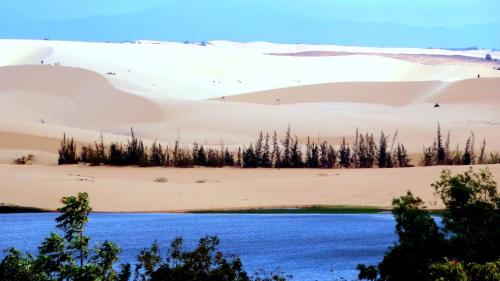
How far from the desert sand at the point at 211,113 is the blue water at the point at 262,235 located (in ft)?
8.62

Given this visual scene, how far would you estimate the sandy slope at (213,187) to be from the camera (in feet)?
94.3

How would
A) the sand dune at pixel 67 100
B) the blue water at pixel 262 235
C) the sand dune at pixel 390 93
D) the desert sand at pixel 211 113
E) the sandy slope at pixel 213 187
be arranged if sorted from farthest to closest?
1. the sand dune at pixel 390 93
2. the sand dune at pixel 67 100
3. the desert sand at pixel 211 113
4. the sandy slope at pixel 213 187
5. the blue water at pixel 262 235

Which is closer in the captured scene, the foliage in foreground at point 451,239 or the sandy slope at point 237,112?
the foliage in foreground at point 451,239

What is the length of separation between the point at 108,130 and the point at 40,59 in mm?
30459

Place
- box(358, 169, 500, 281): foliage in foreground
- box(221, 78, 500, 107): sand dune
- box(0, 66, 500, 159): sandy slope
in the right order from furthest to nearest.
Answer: box(221, 78, 500, 107): sand dune
box(0, 66, 500, 159): sandy slope
box(358, 169, 500, 281): foliage in foreground

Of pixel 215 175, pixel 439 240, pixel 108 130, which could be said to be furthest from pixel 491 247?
pixel 108 130

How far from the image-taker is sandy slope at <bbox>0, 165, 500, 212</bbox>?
2873 cm

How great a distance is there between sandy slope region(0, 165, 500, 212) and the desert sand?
5cm

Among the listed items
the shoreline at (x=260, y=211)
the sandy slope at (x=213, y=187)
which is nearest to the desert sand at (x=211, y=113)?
the sandy slope at (x=213, y=187)

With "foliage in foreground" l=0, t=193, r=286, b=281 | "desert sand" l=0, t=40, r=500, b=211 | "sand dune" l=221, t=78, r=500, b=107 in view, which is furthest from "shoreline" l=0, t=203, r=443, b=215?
"sand dune" l=221, t=78, r=500, b=107

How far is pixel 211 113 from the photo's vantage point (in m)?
54.8

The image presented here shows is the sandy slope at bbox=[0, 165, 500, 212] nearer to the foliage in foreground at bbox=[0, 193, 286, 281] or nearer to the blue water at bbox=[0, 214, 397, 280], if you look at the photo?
the blue water at bbox=[0, 214, 397, 280]

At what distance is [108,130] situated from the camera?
5072 centimetres

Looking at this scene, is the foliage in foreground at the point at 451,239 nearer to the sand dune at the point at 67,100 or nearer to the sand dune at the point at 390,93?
the sand dune at the point at 67,100
